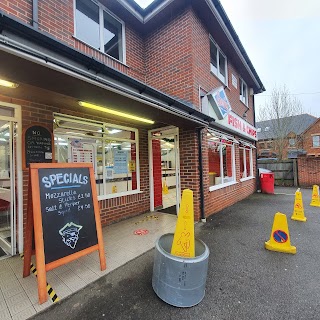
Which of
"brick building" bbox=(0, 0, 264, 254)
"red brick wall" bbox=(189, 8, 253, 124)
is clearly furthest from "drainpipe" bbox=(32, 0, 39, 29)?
"red brick wall" bbox=(189, 8, 253, 124)

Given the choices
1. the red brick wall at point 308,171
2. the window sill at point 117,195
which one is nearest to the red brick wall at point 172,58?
the window sill at point 117,195

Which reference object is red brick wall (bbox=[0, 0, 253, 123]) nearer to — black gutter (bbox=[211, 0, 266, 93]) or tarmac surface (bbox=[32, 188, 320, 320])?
black gutter (bbox=[211, 0, 266, 93])

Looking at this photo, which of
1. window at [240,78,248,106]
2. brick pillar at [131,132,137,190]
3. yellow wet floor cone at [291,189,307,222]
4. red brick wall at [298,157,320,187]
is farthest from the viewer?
red brick wall at [298,157,320,187]

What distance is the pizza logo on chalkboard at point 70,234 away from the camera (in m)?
2.56

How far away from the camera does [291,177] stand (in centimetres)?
1170

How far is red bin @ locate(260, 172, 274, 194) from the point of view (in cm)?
933

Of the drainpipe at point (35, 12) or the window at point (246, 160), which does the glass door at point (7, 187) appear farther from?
the window at point (246, 160)

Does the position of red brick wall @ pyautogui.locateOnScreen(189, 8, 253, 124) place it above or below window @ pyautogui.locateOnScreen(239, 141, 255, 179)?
above

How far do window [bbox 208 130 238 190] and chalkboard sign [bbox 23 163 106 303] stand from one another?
155 inches

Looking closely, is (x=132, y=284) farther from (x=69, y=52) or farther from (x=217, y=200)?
(x=217, y=200)

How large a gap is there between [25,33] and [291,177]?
14.0 m

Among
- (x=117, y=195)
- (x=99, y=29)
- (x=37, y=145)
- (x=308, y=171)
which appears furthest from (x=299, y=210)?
(x=308, y=171)

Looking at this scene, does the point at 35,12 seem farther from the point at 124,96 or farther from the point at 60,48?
the point at 124,96

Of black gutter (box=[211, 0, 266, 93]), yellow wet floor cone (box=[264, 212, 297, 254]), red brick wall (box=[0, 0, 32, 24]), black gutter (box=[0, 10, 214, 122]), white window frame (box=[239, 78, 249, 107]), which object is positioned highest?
black gutter (box=[211, 0, 266, 93])
